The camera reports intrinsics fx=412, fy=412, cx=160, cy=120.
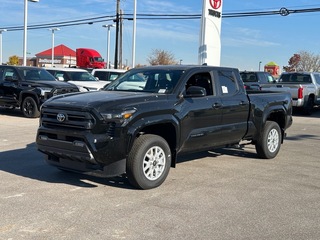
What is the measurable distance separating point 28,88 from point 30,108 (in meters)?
0.72

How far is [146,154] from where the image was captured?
5793 millimetres

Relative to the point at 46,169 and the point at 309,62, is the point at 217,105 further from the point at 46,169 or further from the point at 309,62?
the point at 309,62

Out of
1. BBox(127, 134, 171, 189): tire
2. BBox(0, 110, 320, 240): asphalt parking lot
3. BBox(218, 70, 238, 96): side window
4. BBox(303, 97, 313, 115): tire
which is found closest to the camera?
BBox(0, 110, 320, 240): asphalt parking lot

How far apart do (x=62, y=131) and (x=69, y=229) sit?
5.63 feet

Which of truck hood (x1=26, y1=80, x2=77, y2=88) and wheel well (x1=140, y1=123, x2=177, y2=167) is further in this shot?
truck hood (x1=26, y1=80, x2=77, y2=88)

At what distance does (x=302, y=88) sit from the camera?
687 inches

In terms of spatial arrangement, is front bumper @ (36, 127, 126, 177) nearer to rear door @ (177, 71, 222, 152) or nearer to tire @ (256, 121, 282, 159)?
rear door @ (177, 71, 222, 152)

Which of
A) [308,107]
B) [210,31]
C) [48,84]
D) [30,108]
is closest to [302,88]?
[308,107]

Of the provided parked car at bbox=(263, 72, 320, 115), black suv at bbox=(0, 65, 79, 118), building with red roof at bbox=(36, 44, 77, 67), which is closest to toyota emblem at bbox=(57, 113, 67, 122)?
black suv at bbox=(0, 65, 79, 118)

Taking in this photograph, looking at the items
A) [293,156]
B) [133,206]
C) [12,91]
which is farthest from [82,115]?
[12,91]

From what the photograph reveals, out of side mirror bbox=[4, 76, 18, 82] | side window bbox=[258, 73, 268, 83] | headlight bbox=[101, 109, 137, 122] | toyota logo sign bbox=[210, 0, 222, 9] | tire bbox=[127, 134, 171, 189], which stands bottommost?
tire bbox=[127, 134, 171, 189]

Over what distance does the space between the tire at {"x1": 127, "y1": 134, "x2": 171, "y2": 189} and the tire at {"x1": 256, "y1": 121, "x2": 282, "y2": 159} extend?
2.75 m

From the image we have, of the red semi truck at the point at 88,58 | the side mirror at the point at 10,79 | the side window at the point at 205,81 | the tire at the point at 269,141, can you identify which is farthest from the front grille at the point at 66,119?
the red semi truck at the point at 88,58

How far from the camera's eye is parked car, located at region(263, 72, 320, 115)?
1741cm
